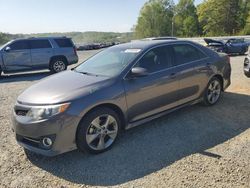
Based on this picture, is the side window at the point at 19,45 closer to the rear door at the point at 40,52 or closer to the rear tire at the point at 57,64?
the rear door at the point at 40,52

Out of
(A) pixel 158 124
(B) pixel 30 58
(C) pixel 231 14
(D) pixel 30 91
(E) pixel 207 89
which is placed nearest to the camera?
(D) pixel 30 91

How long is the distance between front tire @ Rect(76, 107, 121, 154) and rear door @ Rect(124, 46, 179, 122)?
0.35 meters

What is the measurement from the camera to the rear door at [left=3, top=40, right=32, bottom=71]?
40.7ft

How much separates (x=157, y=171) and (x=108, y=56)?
249 centimetres

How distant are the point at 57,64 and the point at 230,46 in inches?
500

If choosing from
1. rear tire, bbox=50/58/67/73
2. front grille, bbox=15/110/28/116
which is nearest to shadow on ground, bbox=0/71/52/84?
rear tire, bbox=50/58/67/73

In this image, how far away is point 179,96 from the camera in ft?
17.2

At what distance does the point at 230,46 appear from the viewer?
19812 millimetres

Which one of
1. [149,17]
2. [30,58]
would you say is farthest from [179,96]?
[149,17]

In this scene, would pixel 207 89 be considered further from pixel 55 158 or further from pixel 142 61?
pixel 55 158

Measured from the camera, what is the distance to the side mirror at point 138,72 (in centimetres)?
437

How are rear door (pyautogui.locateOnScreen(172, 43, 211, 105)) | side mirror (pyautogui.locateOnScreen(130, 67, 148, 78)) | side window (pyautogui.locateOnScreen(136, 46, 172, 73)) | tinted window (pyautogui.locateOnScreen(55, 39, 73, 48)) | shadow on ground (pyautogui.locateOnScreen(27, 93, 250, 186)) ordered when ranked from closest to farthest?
shadow on ground (pyautogui.locateOnScreen(27, 93, 250, 186)) → side mirror (pyautogui.locateOnScreen(130, 67, 148, 78)) → side window (pyautogui.locateOnScreen(136, 46, 172, 73)) → rear door (pyautogui.locateOnScreen(172, 43, 211, 105)) → tinted window (pyautogui.locateOnScreen(55, 39, 73, 48))

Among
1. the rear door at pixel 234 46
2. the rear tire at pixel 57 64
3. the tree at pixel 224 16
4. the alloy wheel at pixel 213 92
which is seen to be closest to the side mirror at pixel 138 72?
the alloy wheel at pixel 213 92

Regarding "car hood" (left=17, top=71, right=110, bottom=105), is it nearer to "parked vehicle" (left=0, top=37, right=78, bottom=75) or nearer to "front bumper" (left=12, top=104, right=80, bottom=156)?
"front bumper" (left=12, top=104, right=80, bottom=156)
